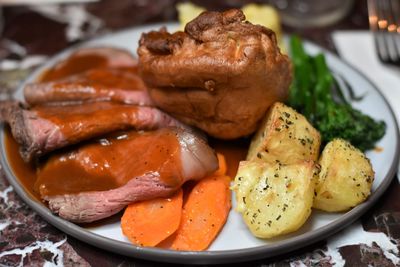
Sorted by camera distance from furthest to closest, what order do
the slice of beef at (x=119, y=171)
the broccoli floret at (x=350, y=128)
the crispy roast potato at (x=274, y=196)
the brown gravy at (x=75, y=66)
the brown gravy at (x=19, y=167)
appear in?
1. the brown gravy at (x=75, y=66)
2. the broccoli floret at (x=350, y=128)
3. the brown gravy at (x=19, y=167)
4. the slice of beef at (x=119, y=171)
5. the crispy roast potato at (x=274, y=196)

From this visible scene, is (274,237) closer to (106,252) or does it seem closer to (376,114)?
(106,252)

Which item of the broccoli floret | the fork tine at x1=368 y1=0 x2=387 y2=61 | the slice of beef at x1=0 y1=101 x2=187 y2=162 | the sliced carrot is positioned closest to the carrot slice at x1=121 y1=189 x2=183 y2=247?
the sliced carrot

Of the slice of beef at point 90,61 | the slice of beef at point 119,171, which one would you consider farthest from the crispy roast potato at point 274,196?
the slice of beef at point 90,61

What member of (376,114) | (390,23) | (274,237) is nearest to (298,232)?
(274,237)

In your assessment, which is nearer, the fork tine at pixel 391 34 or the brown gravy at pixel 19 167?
the brown gravy at pixel 19 167

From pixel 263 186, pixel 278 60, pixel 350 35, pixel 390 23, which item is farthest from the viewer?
pixel 350 35

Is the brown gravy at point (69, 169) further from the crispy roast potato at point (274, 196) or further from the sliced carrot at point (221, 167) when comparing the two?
the crispy roast potato at point (274, 196)

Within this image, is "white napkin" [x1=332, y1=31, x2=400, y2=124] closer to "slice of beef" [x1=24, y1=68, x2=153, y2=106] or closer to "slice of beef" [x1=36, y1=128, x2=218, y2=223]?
"slice of beef" [x1=36, y1=128, x2=218, y2=223]
